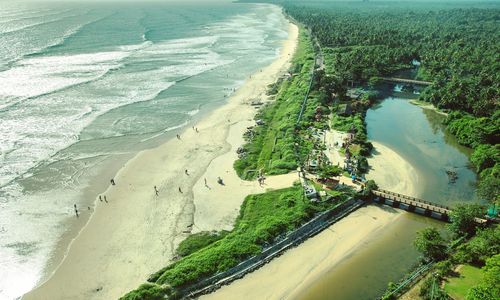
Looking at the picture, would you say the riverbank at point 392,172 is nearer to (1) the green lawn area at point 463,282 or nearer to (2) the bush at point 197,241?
(1) the green lawn area at point 463,282

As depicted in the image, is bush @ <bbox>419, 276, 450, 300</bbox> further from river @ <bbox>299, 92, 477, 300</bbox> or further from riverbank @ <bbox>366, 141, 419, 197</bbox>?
riverbank @ <bbox>366, 141, 419, 197</bbox>

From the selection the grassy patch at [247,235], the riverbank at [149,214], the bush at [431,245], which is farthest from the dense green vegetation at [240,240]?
the bush at [431,245]

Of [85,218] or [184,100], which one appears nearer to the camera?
[85,218]

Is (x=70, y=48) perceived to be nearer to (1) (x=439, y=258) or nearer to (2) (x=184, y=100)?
(2) (x=184, y=100)

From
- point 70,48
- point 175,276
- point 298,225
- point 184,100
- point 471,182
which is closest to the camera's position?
point 175,276

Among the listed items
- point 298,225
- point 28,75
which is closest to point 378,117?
point 298,225

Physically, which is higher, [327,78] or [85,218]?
[327,78]

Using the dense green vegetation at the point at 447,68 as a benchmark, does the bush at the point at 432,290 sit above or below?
below
